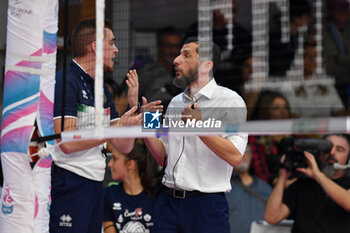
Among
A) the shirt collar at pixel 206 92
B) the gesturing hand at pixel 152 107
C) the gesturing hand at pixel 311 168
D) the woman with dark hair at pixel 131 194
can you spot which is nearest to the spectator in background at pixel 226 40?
the shirt collar at pixel 206 92

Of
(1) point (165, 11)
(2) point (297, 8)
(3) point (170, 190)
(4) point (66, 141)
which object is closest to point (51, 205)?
(4) point (66, 141)

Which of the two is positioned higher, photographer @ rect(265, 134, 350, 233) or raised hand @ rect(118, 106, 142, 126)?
raised hand @ rect(118, 106, 142, 126)

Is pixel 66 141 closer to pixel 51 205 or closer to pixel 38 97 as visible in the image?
pixel 38 97

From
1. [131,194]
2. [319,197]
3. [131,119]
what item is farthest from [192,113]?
[131,194]

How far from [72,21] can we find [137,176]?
170 centimetres

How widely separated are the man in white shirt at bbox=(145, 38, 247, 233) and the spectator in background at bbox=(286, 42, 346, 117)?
20.8 inches

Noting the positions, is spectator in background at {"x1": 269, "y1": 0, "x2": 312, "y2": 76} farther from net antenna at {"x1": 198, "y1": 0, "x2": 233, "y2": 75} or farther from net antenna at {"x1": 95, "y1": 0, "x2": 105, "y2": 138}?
net antenna at {"x1": 95, "y1": 0, "x2": 105, "y2": 138}

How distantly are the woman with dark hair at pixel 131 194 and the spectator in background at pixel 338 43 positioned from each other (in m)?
1.88

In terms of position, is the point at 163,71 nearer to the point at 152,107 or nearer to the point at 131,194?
the point at 152,107

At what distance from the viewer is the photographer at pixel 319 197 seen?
489 centimetres

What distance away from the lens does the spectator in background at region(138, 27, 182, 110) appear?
3.99 meters

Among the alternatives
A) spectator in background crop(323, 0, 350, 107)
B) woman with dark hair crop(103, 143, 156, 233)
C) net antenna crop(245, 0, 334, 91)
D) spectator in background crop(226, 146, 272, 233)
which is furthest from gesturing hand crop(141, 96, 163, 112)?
spectator in background crop(226, 146, 272, 233)

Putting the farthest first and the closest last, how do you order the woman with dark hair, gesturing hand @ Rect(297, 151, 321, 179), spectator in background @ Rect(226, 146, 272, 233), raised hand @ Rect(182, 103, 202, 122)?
spectator in background @ Rect(226, 146, 272, 233)
the woman with dark hair
gesturing hand @ Rect(297, 151, 321, 179)
raised hand @ Rect(182, 103, 202, 122)

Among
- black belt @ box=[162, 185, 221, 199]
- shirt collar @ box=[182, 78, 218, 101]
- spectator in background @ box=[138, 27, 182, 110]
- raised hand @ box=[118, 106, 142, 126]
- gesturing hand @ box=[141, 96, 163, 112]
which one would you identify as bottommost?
black belt @ box=[162, 185, 221, 199]
